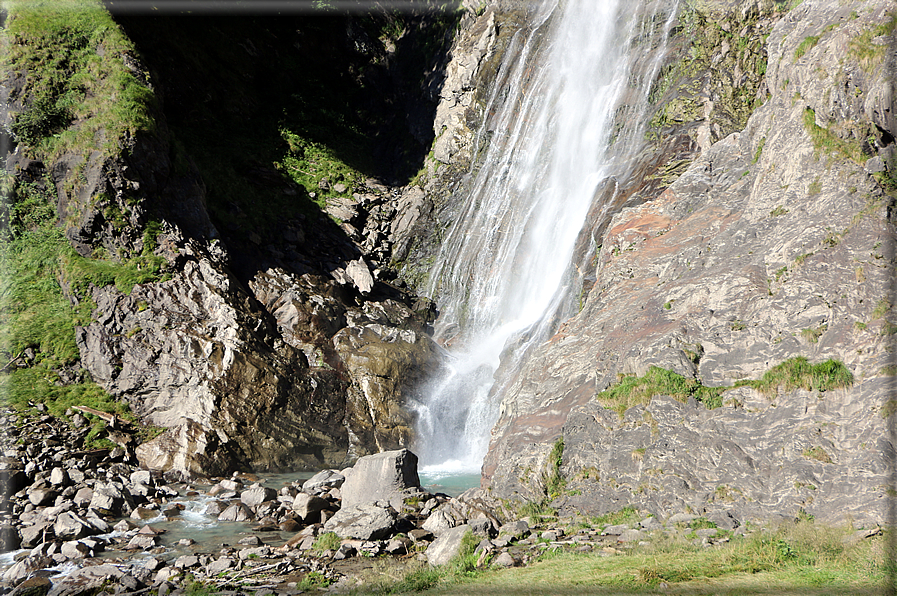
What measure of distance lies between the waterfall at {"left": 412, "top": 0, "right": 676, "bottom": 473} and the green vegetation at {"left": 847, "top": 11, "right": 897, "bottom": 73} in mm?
9453

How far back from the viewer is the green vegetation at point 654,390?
1100cm

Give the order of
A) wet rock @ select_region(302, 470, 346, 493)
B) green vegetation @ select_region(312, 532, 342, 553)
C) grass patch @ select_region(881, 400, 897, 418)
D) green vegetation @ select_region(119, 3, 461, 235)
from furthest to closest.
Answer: green vegetation @ select_region(119, 3, 461, 235)
wet rock @ select_region(302, 470, 346, 493)
green vegetation @ select_region(312, 532, 342, 553)
grass patch @ select_region(881, 400, 897, 418)

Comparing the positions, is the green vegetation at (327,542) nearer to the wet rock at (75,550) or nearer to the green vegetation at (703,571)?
the green vegetation at (703,571)

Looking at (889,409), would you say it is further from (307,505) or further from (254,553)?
(307,505)

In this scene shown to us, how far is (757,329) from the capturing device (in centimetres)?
1113

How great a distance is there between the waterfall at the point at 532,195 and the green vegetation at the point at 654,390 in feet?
24.2

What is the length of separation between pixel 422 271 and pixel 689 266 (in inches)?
692

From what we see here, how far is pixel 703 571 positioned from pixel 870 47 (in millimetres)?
11834

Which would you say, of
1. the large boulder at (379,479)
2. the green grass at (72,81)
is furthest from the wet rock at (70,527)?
the green grass at (72,81)

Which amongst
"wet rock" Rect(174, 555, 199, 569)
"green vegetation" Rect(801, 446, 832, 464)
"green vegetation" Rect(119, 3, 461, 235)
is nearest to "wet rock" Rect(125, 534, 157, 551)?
"wet rock" Rect(174, 555, 199, 569)

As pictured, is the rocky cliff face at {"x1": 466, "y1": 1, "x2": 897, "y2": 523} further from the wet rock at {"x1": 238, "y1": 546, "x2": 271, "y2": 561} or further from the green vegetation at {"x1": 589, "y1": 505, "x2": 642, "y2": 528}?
the wet rock at {"x1": 238, "y1": 546, "x2": 271, "y2": 561}

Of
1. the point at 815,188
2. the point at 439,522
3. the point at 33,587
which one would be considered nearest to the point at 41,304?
the point at 33,587

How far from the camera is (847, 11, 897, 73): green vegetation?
11555mm

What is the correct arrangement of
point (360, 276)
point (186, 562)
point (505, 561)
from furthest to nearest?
point (360, 276), point (186, 562), point (505, 561)
